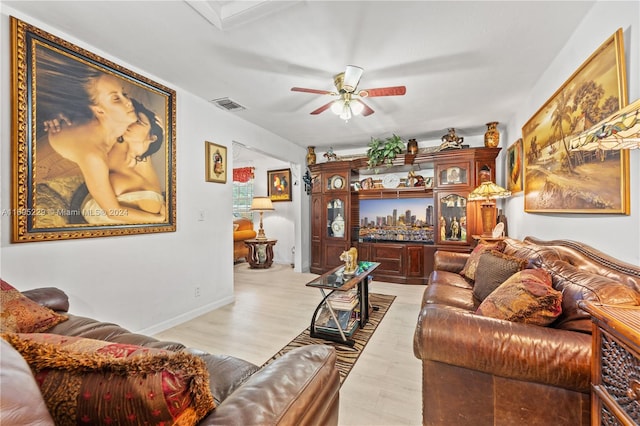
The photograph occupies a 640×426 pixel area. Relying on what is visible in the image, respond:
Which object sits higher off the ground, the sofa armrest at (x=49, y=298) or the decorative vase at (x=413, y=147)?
the decorative vase at (x=413, y=147)

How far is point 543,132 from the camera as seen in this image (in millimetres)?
2295

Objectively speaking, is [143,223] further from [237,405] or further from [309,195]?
[309,195]

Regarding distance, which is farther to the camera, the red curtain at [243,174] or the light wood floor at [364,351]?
the red curtain at [243,174]

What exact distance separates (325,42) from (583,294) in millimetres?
2246

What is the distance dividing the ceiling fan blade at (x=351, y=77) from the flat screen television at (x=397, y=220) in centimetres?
292

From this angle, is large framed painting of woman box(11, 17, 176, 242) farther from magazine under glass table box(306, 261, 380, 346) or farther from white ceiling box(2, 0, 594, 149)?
magazine under glass table box(306, 261, 380, 346)

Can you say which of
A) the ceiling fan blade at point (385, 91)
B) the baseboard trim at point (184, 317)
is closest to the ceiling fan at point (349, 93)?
the ceiling fan blade at point (385, 91)

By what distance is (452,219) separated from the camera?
4.21 meters

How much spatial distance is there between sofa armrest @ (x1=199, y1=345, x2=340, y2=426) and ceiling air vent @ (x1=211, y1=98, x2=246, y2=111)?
3030 mm

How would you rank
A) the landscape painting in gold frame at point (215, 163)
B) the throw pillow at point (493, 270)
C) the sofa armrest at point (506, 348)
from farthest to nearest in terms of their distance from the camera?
the landscape painting in gold frame at point (215, 163) < the throw pillow at point (493, 270) < the sofa armrest at point (506, 348)

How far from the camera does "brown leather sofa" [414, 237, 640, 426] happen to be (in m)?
1.07

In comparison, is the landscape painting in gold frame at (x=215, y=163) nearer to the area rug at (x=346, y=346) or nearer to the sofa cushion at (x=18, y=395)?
the area rug at (x=346, y=346)

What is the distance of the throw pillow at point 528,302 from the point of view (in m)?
1.23

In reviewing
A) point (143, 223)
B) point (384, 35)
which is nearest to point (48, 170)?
point (143, 223)
